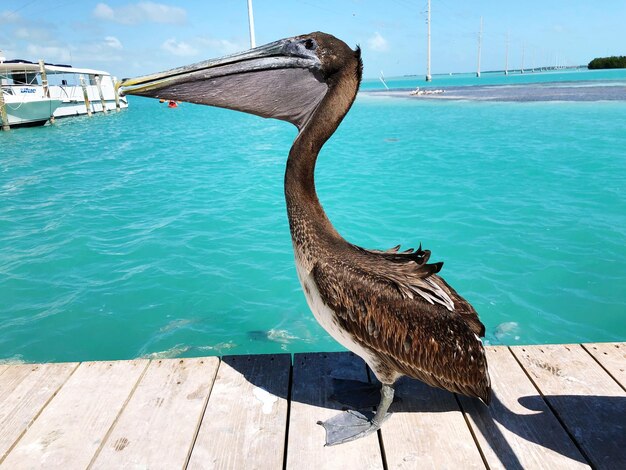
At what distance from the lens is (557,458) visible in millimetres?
2006

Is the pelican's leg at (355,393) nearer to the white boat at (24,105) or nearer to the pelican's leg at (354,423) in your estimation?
the pelican's leg at (354,423)

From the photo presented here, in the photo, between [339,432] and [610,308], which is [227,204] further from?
[339,432]

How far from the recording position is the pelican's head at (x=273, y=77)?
235cm

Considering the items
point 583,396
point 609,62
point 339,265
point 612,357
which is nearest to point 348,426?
point 339,265

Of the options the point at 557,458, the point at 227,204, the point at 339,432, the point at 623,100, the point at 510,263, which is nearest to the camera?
the point at 557,458

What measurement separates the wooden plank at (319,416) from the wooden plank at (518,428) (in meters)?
0.51

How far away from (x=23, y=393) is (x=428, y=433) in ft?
6.80

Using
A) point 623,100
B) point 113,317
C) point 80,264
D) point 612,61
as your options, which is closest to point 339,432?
point 113,317

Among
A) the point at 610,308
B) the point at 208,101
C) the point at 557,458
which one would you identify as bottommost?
the point at 610,308

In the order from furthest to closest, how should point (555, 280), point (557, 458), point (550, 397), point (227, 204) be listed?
point (227, 204), point (555, 280), point (550, 397), point (557, 458)

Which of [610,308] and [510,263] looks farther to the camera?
[510,263]

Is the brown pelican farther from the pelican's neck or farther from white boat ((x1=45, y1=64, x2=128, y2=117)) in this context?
white boat ((x1=45, y1=64, x2=128, y2=117))

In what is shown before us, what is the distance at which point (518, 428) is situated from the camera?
7.14 ft

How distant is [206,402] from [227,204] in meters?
8.53
